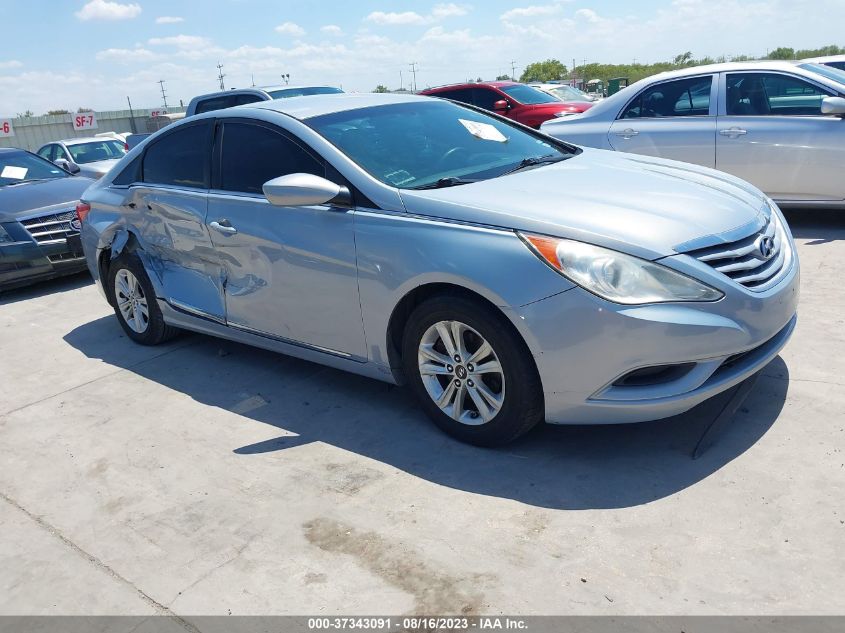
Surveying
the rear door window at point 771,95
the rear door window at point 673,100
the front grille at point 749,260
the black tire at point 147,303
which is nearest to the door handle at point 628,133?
the rear door window at point 673,100

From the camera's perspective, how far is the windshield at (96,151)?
1418 centimetres

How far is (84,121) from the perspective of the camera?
4234 centimetres

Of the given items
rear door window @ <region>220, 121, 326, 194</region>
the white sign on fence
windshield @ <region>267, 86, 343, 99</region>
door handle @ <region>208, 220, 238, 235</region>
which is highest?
the white sign on fence

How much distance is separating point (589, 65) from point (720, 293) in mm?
86576

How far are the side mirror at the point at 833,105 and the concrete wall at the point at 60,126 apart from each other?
32.8 meters

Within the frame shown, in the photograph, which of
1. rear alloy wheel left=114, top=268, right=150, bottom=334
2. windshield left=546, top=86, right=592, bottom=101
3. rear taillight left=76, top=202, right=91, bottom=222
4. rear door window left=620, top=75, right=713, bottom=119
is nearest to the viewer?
rear alloy wheel left=114, top=268, right=150, bottom=334

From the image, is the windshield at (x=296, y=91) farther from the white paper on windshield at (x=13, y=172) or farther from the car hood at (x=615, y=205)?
the car hood at (x=615, y=205)

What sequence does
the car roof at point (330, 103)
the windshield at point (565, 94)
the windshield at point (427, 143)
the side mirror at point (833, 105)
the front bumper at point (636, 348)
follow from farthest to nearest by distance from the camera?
the windshield at point (565, 94), the side mirror at point (833, 105), the car roof at point (330, 103), the windshield at point (427, 143), the front bumper at point (636, 348)

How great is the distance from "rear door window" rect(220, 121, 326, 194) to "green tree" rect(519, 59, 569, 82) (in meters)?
84.3

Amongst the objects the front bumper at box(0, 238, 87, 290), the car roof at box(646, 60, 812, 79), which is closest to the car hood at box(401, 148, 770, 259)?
the car roof at box(646, 60, 812, 79)

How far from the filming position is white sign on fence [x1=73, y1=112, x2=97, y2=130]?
41906 millimetres

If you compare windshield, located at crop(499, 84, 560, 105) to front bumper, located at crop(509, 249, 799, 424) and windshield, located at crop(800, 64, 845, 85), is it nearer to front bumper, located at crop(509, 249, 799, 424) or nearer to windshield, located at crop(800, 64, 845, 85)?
windshield, located at crop(800, 64, 845, 85)

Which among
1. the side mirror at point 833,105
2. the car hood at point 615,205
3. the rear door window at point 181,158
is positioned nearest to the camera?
the car hood at point 615,205

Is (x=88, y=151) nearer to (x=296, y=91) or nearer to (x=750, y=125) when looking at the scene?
(x=296, y=91)
